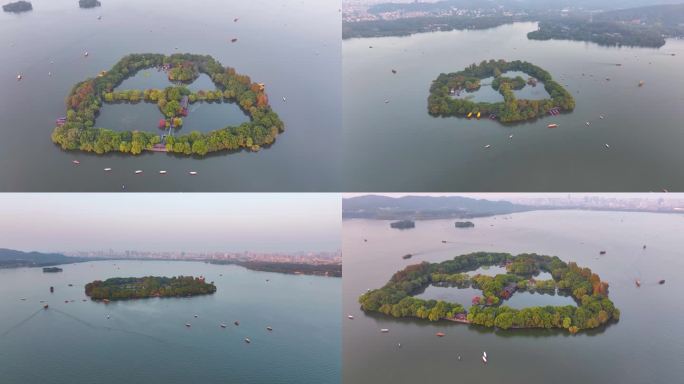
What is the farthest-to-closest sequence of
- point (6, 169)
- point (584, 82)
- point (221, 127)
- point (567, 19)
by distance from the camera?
1. point (567, 19)
2. point (584, 82)
3. point (221, 127)
4. point (6, 169)

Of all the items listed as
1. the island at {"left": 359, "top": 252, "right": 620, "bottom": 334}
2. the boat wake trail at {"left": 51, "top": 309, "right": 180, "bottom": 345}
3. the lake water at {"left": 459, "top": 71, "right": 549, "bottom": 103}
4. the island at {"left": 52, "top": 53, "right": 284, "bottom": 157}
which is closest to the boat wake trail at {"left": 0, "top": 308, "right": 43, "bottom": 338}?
the boat wake trail at {"left": 51, "top": 309, "right": 180, "bottom": 345}

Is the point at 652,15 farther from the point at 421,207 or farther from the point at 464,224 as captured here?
the point at 421,207

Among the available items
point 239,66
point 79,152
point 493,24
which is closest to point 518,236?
point 493,24

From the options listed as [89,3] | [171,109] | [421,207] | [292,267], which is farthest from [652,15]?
[89,3]

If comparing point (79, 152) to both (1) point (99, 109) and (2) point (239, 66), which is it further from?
(2) point (239, 66)

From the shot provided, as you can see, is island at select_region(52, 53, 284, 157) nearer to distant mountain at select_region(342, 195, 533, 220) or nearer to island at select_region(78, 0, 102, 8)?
distant mountain at select_region(342, 195, 533, 220)

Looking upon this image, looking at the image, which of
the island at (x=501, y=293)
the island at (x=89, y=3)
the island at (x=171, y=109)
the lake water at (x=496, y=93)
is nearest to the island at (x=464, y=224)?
the island at (x=501, y=293)
